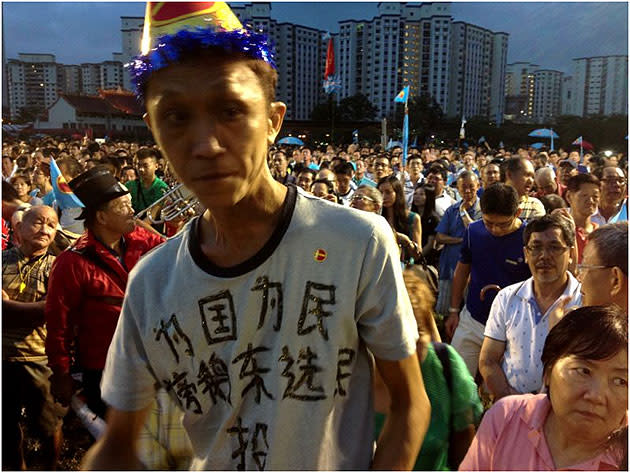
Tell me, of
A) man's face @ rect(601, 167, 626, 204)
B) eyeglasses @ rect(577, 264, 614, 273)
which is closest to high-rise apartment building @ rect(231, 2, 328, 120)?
man's face @ rect(601, 167, 626, 204)

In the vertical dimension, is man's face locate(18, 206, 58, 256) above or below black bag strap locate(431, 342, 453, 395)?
above

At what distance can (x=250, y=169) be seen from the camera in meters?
1.17

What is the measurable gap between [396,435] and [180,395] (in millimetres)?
479

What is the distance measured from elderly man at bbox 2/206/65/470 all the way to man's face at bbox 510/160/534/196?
14.4 feet

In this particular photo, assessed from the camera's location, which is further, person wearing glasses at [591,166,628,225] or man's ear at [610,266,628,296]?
person wearing glasses at [591,166,628,225]

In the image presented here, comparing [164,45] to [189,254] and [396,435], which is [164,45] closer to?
[189,254]

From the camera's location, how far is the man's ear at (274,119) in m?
1.28

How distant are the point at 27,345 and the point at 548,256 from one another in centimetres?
313

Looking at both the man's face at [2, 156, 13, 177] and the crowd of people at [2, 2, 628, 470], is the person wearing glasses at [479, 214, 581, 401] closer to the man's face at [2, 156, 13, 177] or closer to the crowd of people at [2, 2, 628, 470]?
the crowd of people at [2, 2, 628, 470]

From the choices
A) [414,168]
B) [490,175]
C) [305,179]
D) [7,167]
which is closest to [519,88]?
[414,168]

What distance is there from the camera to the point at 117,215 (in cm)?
354

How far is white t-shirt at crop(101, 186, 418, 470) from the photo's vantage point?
1.15 meters

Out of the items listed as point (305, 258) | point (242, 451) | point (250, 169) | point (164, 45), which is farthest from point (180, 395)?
point (164, 45)

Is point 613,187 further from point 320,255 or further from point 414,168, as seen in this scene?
point 320,255
